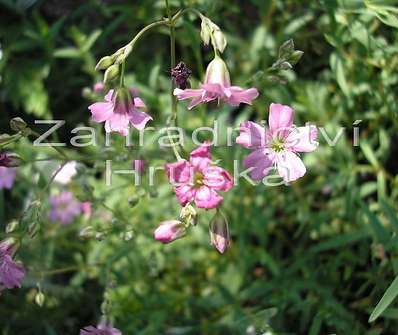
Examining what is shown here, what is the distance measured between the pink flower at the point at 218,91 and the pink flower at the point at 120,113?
15 centimetres

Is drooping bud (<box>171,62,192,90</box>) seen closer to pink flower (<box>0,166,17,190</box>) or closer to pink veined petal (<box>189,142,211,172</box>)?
pink veined petal (<box>189,142,211,172</box>)

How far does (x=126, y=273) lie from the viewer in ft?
8.24

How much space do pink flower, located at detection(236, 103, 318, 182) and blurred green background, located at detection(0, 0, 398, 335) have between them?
0.35 metres

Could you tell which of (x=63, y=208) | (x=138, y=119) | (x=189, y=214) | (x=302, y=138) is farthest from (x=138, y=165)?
(x=63, y=208)

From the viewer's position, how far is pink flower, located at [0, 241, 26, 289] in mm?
1697

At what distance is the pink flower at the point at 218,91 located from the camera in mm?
1524

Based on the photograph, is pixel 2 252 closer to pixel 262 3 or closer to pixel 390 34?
pixel 262 3

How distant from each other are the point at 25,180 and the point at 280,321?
1165 mm

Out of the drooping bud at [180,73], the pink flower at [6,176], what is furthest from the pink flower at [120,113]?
the pink flower at [6,176]

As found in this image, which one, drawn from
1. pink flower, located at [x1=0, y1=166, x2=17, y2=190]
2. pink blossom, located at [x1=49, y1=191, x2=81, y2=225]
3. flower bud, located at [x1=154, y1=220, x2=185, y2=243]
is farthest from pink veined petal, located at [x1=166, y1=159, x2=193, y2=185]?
pink blossom, located at [x1=49, y1=191, x2=81, y2=225]

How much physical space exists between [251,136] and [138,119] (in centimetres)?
30

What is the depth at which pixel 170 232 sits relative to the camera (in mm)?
1617

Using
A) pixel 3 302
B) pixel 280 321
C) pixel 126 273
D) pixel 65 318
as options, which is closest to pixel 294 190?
pixel 280 321

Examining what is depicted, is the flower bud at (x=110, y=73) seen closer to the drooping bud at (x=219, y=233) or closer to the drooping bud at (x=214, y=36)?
the drooping bud at (x=214, y=36)
